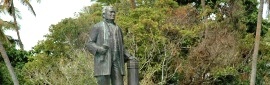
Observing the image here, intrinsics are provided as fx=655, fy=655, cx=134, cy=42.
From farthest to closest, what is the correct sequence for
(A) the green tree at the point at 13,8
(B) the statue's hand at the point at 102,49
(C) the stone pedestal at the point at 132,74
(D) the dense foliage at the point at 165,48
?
(A) the green tree at the point at 13,8 → (D) the dense foliage at the point at 165,48 → (C) the stone pedestal at the point at 132,74 → (B) the statue's hand at the point at 102,49

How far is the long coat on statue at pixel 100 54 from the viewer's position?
9.90 m

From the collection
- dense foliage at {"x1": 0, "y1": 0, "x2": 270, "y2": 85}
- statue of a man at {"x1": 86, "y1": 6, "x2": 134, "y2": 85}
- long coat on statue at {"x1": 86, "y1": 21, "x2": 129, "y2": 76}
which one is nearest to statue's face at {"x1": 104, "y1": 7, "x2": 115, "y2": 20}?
statue of a man at {"x1": 86, "y1": 6, "x2": 134, "y2": 85}

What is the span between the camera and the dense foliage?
26938 mm

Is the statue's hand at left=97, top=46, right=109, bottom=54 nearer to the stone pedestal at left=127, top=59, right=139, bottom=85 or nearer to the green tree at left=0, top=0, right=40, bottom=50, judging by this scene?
the stone pedestal at left=127, top=59, right=139, bottom=85

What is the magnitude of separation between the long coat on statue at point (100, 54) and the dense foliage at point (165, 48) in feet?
46.5

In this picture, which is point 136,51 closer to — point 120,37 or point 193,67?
point 193,67

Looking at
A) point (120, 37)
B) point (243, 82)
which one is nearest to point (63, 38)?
point (243, 82)

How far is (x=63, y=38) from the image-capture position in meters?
30.9

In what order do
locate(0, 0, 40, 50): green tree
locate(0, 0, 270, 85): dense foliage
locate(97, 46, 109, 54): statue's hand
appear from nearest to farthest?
locate(97, 46, 109, 54): statue's hand, locate(0, 0, 270, 85): dense foliage, locate(0, 0, 40, 50): green tree

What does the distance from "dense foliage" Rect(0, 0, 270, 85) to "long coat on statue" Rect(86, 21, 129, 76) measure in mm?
14185

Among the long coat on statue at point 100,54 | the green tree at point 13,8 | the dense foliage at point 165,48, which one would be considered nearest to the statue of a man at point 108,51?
the long coat on statue at point 100,54

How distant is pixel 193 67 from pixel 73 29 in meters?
6.07

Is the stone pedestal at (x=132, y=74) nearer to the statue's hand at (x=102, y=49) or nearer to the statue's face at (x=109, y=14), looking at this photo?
the statue's hand at (x=102, y=49)

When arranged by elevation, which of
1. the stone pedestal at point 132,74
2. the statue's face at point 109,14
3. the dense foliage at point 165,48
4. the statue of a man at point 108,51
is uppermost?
the statue's face at point 109,14
